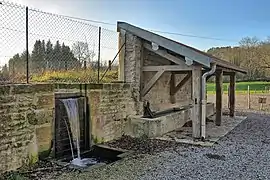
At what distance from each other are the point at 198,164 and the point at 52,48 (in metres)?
4.38

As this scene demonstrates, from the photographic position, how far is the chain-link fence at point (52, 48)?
5414mm

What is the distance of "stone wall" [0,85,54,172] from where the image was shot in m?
4.81

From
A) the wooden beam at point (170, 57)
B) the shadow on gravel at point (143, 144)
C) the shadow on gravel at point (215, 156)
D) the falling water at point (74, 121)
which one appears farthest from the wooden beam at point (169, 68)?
the falling water at point (74, 121)

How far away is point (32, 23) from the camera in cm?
582

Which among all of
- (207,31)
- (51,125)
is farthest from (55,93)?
(207,31)

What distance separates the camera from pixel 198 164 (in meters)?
5.59

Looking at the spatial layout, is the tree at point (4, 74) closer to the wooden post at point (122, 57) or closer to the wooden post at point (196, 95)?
the wooden post at point (122, 57)

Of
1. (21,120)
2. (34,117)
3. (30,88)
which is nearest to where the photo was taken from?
(21,120)

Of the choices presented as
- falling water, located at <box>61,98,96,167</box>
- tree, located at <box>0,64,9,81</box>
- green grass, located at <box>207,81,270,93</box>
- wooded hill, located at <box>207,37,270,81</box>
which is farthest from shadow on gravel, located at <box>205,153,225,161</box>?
green grass, located at <box>207,81,270,93</box>

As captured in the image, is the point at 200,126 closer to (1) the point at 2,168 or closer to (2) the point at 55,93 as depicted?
(2) the point at 55,93

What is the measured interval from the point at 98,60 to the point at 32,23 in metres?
2.56

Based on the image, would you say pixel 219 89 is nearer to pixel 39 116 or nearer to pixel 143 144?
pixel 143 144

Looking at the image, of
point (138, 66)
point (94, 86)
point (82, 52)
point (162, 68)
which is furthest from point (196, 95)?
point (82, 52)

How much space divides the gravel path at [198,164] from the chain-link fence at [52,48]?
2633 millimetres
